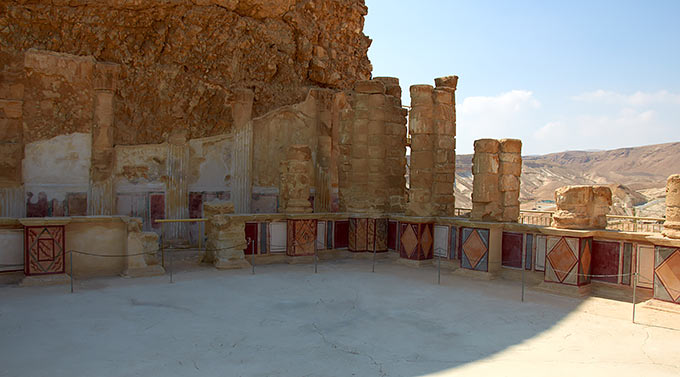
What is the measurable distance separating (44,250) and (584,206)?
9.07 meters

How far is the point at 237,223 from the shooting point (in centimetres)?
1032

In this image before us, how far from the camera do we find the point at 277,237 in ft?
35.8

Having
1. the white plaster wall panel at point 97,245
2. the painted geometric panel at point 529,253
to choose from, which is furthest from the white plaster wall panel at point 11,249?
the painted geometric panel at point 529,253

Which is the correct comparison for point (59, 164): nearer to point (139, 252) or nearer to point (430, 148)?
point (139, 252)

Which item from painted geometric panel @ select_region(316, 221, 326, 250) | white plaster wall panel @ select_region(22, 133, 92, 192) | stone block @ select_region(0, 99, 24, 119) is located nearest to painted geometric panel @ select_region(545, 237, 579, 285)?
painted geometric panel @ select_region(316, 221, 326, 250)

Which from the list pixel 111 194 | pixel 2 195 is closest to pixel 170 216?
pixel 111 194

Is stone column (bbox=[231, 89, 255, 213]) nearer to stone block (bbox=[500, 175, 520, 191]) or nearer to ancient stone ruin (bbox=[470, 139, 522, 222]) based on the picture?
ancient stone ruin (bbox=[470, 139, 522, 222])

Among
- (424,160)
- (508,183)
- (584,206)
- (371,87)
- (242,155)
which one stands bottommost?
(584,206)

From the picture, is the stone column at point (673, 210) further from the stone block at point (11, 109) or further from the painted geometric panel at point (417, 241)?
the stone block at point (11, 109)

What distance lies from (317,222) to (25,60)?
8089 mm

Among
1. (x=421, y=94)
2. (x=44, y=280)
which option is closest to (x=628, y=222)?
(x=421, y=94)

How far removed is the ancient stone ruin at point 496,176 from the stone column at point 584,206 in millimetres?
1236

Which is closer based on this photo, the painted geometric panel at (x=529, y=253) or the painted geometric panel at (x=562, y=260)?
the painted geometric panel at (x=562, y=260)

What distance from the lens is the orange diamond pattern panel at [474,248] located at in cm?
962
